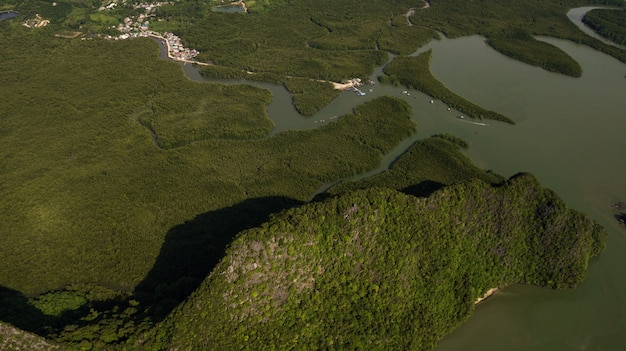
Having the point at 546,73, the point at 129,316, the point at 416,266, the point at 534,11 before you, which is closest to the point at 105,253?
the point at 129,316

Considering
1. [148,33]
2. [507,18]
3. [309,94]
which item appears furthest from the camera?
[507,18]

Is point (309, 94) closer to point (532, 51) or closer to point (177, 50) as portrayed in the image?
point (177, 50)

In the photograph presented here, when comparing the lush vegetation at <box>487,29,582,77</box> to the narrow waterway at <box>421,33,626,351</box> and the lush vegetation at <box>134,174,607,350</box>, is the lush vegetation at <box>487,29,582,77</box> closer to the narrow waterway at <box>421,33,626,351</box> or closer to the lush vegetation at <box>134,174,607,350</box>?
the narrow waterway at <box>421,33,626,351</box>

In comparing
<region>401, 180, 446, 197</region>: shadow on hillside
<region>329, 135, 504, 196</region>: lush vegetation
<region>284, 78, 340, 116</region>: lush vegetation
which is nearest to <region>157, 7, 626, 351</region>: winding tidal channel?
<region>284, 78, 340, 116</region>: lush vegetation

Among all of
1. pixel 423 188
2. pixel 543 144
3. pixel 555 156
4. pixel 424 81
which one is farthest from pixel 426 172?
pixel 424 81

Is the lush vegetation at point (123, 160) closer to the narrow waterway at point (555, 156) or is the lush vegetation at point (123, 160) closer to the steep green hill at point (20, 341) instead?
the steep green hill at point (20, 341)
